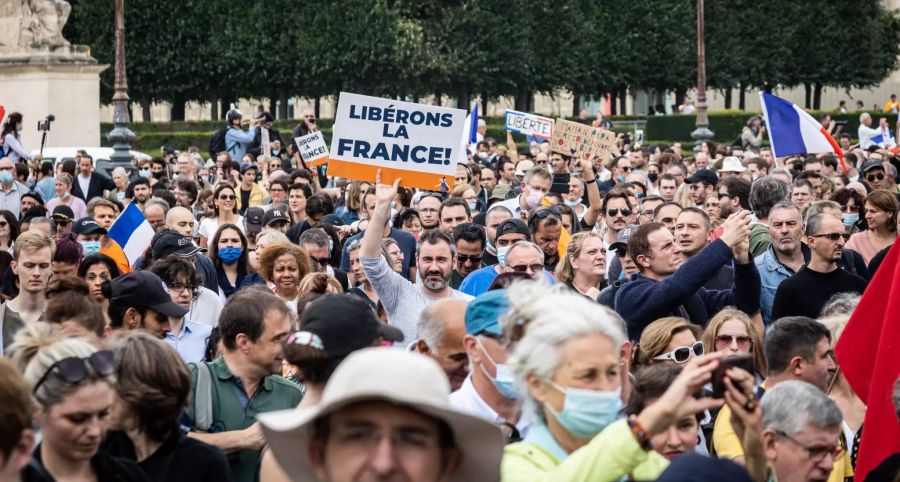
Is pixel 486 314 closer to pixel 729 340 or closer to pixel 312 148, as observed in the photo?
pixel 729 340

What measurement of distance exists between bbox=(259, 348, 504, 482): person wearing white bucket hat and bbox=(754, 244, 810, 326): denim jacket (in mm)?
6973

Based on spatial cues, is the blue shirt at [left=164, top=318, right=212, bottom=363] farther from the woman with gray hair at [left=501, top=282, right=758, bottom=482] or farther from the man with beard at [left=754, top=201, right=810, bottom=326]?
the woman with gray hair at [left=501, top=282, right=758, bottom=482]

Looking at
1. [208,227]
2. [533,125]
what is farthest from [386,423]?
[533,125]

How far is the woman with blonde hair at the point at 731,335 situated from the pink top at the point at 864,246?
13.8 feet

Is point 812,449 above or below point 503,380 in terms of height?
below

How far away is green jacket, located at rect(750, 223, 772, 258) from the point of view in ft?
36.0

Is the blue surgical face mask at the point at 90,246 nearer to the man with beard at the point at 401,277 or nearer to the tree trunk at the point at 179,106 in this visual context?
the man with beard at the point at 401,277

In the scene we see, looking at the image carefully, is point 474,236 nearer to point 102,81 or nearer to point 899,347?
point 899,347

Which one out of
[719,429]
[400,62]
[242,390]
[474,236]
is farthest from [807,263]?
[400,62]

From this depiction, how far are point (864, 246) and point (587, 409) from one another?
7931mm

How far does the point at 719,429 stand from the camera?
6.16m

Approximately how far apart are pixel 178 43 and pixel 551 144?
36.7 m

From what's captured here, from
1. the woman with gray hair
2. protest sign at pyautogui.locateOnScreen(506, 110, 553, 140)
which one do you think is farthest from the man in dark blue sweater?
protest sign at pyautogui.locateOnScreen(506, 110, 553, 140)

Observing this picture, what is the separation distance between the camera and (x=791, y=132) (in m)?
19.0
